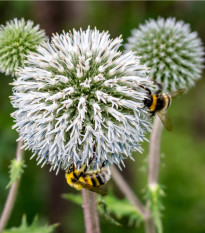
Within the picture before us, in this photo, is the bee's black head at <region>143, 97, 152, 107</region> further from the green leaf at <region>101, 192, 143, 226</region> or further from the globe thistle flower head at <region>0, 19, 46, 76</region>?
the green leaf at <region>101, 192, 143, 226</region>

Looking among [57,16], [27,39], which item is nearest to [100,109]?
[27,39]

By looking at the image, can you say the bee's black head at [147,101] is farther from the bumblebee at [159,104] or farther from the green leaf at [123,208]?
the green leaf at [123,208]

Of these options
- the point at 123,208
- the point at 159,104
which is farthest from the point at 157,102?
the point at 123,208

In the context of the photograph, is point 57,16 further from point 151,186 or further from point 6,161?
point 151,186

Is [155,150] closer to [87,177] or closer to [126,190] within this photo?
[126,190]

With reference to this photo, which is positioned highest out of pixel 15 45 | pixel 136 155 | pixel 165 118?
pixel 15 45
